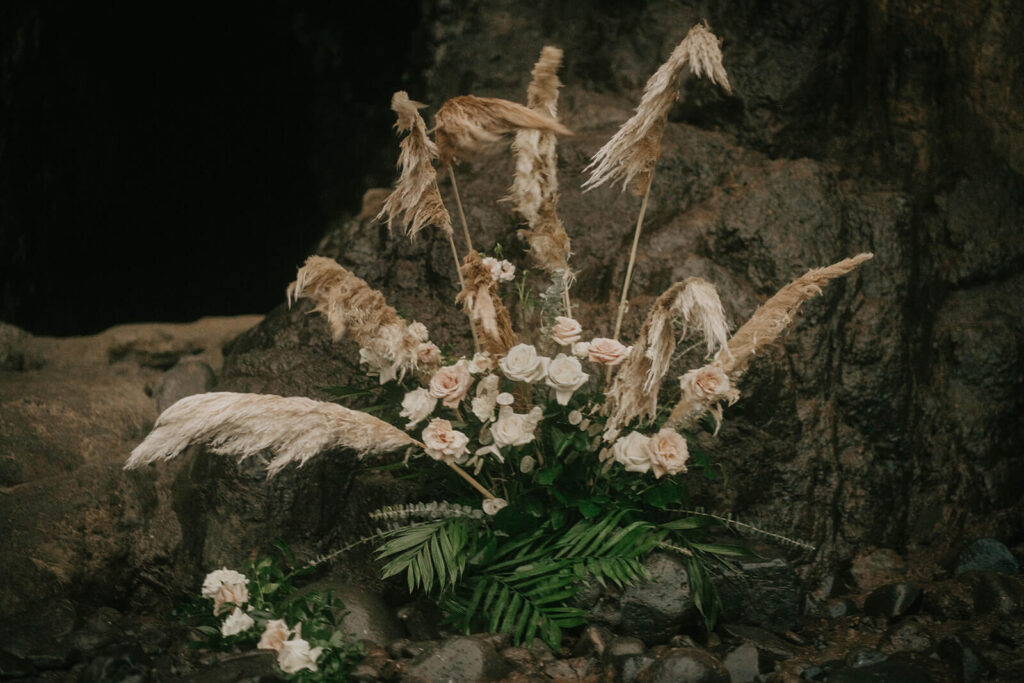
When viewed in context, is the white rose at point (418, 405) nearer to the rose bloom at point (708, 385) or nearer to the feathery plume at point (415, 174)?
the feathery plume at point (415, 174)

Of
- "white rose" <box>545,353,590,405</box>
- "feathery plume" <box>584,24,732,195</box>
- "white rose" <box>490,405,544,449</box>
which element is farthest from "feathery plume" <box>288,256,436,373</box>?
"feathery plume" <box>584,24,732,195</box>

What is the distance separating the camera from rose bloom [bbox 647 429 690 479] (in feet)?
10.3

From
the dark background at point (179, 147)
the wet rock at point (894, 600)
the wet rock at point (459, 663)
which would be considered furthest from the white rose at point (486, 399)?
the dark background at point (179, 147)

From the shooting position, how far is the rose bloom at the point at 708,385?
307 cm

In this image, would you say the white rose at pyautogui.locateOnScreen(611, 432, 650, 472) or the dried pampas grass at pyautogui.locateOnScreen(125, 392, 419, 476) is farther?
the white rose at pyautogui.locateOnScreen(611, 432, 650, 472)

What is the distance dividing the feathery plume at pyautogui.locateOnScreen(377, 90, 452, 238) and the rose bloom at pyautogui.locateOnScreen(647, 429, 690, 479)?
114 centimetres

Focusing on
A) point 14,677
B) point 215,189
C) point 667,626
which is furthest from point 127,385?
point 667,626

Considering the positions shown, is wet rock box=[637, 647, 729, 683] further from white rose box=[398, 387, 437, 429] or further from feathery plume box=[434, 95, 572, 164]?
feathery plume box=[434, 95, 572, 164]

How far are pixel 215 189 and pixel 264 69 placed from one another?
0.81m

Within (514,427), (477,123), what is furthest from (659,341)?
(477,123)

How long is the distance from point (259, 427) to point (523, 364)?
905 mm

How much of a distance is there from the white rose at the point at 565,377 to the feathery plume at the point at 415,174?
720 mm

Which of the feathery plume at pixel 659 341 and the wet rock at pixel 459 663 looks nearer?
the feathery plume at pixel 659 341

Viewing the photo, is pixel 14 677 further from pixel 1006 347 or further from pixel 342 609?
pixel 1006 347
